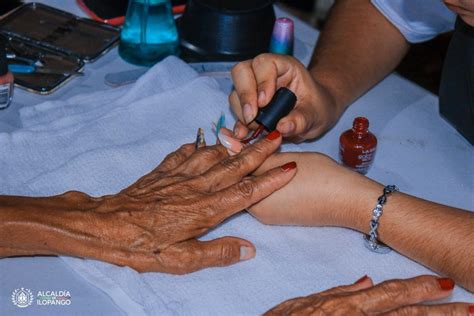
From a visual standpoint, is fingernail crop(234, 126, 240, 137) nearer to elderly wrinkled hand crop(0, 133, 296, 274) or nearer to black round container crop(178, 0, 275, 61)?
elderly wrinkled hand crop(0, 133, 296, 274)

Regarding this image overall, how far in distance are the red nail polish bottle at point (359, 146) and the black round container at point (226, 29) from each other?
0.31 m

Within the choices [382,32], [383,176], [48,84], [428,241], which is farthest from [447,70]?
[48,84]

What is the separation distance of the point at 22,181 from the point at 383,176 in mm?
618

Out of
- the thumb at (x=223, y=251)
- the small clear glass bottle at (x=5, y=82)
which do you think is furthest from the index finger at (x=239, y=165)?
the small clear glass bottle at (x=5, y=82)

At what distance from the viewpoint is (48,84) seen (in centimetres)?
147

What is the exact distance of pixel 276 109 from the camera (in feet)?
4.11

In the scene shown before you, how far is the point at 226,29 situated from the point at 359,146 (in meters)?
0.37

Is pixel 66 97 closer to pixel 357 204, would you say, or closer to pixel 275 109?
pixel 275 109

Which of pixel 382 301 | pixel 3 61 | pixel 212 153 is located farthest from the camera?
pixel 3 61

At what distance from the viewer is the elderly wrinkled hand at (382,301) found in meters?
1.04

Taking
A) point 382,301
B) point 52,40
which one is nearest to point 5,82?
point 52,40

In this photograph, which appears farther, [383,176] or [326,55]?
[326,55]

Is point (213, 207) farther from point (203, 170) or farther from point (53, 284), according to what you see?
point (53, 284)

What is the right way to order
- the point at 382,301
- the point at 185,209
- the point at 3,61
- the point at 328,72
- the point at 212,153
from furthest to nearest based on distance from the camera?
the point at 328,72 < the point at 3,61 < the point at 212,153 < the point at 185,209 < the point at 382,301
